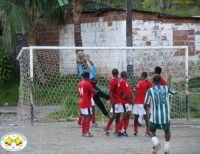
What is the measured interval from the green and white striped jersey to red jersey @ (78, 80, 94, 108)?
2564 mm

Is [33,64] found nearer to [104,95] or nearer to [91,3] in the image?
[104,95]

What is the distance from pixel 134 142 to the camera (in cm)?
1356

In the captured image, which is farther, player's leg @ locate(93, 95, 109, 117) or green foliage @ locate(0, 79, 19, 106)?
green foliage @ locate(0, 79, 19, 106)

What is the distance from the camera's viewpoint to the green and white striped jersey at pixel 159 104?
1198 centimetres

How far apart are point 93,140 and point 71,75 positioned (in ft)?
13.2

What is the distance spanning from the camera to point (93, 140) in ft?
45.5

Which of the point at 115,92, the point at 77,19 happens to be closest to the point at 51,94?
the point at 115,92

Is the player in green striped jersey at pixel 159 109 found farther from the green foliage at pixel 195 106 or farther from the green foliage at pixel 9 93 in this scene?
the green foliage at pixel 9 93

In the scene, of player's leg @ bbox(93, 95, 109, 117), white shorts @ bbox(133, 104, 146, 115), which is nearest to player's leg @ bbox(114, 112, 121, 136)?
white shorts @ bbox(133, 104, 146, 115)

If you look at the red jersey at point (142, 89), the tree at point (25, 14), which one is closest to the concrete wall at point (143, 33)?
the tree at point (25, 14)

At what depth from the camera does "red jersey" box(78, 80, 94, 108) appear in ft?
47.0

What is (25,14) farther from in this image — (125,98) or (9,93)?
(125,98)

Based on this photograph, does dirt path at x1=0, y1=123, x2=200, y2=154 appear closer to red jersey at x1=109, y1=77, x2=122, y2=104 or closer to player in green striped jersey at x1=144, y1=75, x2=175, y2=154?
player in green striped jersey at x1=144, y1=75, x2=175, y2=154

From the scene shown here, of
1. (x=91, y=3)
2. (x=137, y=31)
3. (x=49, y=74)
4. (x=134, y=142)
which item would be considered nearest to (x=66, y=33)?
(x=91, y=3)
